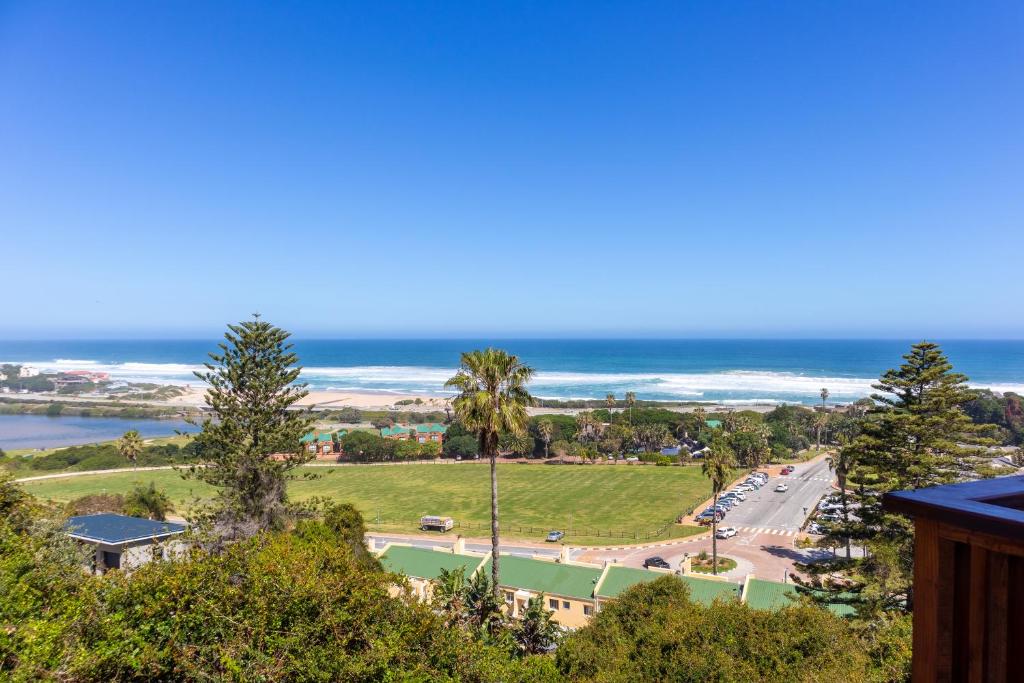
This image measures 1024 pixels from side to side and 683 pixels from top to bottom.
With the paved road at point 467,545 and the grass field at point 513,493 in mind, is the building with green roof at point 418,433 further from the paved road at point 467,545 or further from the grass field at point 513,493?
the paved road at point 467,545

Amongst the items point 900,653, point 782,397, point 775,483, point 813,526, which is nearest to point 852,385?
point 782,397

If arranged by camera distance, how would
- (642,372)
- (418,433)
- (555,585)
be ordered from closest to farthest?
(555,585), (418,433), (642,372)

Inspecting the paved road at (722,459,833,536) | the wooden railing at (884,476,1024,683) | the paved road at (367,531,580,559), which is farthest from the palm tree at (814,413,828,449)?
Answer: the wooden railing at (884,476,1024,683)

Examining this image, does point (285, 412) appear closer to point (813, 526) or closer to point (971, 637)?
point (971, 637)

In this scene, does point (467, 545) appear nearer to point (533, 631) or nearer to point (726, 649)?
point (533, 631)

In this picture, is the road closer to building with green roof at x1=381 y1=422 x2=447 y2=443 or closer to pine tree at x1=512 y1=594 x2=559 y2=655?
pine tree at x1=512 y1=594 x2=559 y2=655

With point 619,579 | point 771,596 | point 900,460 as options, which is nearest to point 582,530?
point 619,579
